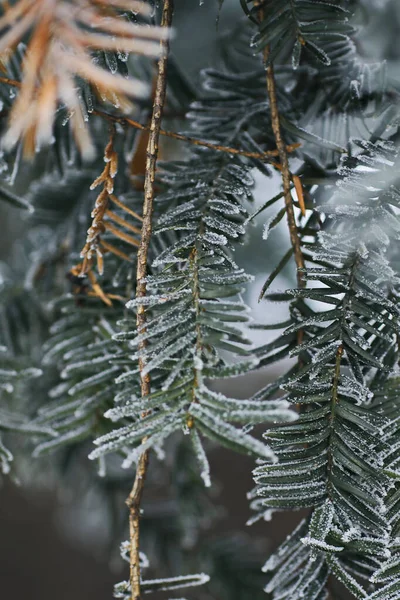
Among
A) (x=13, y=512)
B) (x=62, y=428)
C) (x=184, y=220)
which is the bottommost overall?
(x=13, y=512)

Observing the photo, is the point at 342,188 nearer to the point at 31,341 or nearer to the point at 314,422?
the point at 314,422

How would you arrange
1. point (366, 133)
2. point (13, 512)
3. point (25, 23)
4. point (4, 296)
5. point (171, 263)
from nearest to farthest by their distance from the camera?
point (25, 23) < point (171, 263) < point (366, 133) < point (4, 296) < point (13, 512)

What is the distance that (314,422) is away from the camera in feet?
0.98

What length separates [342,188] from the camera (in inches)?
12.5

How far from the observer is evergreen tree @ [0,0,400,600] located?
0.24 meters

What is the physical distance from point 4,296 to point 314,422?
0.46 m

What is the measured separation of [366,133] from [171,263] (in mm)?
213

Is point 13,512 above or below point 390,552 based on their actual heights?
below

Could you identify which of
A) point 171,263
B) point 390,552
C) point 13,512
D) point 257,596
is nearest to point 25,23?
Result: point 171,263

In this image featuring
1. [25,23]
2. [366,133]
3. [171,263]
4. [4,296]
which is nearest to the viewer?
[25,23]

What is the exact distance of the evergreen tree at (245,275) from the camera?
24 centimetres

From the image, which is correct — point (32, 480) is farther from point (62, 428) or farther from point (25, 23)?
point (25, 23)

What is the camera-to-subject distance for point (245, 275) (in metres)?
0.29

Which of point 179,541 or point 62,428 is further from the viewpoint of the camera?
point 179,541
